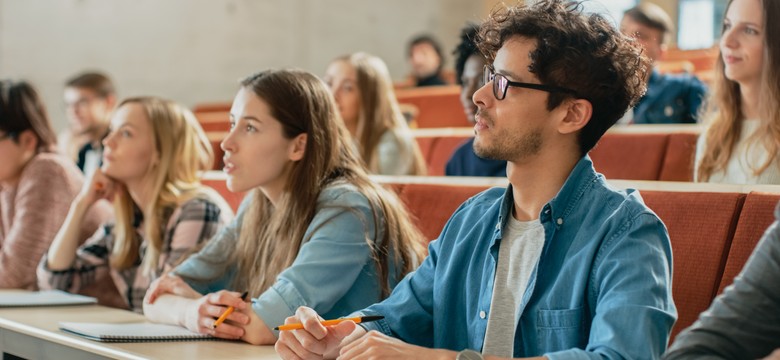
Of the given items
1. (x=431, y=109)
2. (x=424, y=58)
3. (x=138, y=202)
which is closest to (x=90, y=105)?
(x=431, y=109)

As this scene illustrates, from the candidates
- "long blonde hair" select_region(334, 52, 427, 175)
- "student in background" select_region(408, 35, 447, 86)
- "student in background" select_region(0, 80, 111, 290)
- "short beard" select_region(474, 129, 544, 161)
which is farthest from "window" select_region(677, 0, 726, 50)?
"short beard" select_region(474, 129, 544, 161)

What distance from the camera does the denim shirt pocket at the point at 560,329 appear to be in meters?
1.58

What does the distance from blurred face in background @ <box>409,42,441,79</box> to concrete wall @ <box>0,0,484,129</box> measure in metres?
1.07

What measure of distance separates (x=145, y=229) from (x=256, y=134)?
27.7 inches

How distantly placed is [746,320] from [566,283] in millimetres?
343

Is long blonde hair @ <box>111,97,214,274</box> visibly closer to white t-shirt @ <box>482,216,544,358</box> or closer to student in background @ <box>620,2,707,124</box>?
white t-shirt @ <box>482,216,544,358</box>

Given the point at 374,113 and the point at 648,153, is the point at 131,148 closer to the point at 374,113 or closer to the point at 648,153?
the point at 374,113

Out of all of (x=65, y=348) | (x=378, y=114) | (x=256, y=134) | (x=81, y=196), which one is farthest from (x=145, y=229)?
(x=378, y=114)

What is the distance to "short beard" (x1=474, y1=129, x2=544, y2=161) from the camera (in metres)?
1.69

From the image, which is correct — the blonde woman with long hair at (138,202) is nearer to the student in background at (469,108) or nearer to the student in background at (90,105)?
the student in background at (469,108)

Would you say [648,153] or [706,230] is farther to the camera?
[648,153]

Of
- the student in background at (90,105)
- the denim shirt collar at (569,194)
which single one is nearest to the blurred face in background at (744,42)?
the denim shirt collar at (569,194)

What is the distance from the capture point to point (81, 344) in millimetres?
1939

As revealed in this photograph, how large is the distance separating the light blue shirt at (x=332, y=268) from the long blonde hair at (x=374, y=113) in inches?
64.2
